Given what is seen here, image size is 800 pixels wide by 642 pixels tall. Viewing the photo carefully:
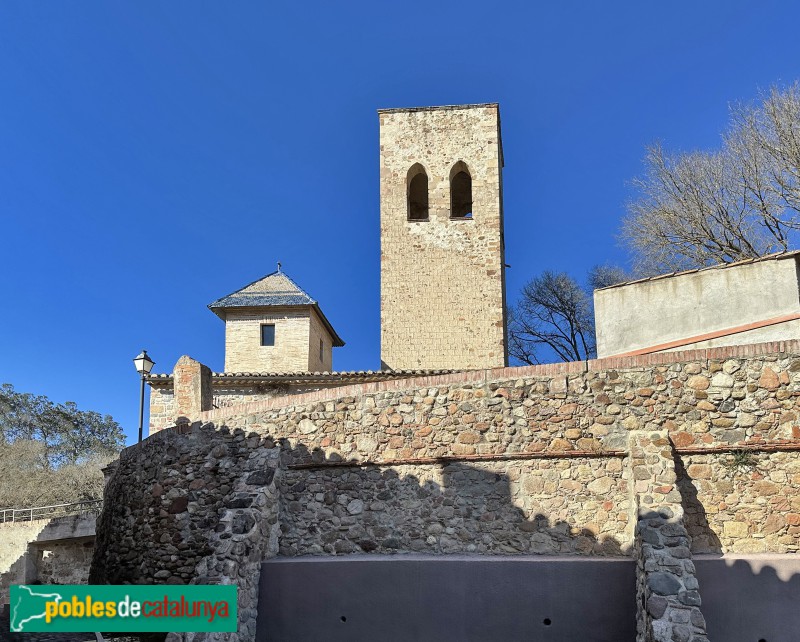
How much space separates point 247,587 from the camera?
7.72m

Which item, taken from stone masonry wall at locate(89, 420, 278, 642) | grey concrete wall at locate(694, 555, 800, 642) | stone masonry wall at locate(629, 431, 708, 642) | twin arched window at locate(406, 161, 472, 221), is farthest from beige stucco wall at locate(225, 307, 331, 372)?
grey concrete wall at locate(694, 555, 800, 642)

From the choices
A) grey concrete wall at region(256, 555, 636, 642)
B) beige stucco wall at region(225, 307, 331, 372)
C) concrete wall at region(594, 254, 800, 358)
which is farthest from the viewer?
beige stucco wall at region(225, 307, 331, 372)

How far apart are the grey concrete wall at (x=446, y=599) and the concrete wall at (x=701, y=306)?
13.8 ft

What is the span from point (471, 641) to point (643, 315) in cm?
607

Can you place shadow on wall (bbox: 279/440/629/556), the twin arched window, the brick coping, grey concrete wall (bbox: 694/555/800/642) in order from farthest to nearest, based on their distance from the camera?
the twin arched window < shadow on wall (bbox: 279/440/629/556) < the brick coping < grey concrete wall (bbox: 694/555/800/642)

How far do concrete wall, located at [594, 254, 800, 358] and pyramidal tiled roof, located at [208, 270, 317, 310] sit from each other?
998 centimetres

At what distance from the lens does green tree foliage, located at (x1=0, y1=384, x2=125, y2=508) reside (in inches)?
1153

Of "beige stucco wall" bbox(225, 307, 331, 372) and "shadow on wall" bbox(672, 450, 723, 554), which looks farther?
"beige stucco wall" bbox(225, 307, 331, 372)

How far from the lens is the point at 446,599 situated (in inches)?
287

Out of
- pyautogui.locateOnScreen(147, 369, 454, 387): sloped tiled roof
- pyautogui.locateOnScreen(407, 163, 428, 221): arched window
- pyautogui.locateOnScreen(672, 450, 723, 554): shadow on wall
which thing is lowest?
pyautogui.locateOnScreen(672, 450, 723, 554): shadow on wall

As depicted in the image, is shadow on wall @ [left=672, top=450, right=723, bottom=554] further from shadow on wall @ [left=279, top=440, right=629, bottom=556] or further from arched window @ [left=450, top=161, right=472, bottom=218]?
arched window @ [left=450, top=161, right=472, bottom=218]

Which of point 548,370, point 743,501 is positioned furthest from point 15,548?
point 743,501

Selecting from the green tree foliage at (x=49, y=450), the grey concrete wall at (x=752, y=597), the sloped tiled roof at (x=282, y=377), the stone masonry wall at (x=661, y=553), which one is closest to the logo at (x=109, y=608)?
the stone masonry wall at (x=661, y=553)

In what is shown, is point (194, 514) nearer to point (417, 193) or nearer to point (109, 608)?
point (109, 608)
